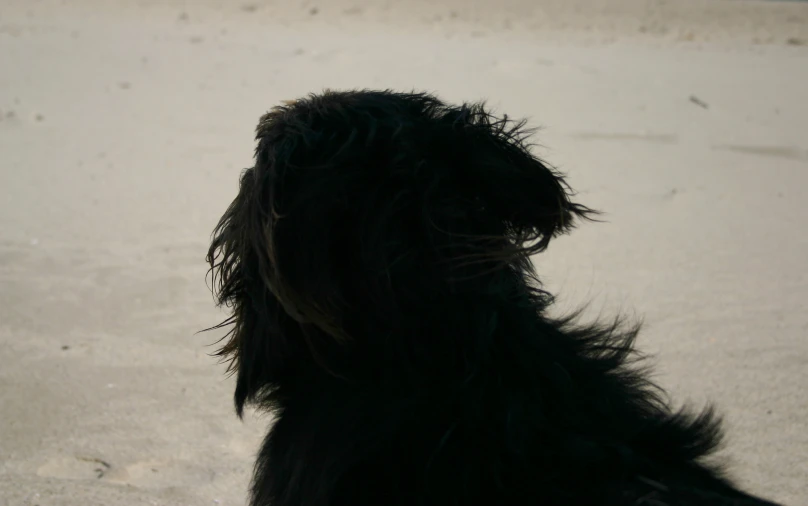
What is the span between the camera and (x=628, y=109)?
314 inches

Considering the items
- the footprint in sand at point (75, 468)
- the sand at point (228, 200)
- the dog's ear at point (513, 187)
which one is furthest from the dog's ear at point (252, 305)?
the footprint in sand at point (75, 468)

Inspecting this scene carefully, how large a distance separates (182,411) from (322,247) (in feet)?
6.25

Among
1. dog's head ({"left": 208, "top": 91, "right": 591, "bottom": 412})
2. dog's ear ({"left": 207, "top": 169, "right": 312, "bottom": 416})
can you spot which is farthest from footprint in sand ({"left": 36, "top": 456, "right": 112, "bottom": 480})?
dog's head ({"left": 208, "top": 91, "right": 591, "bottom": 412})

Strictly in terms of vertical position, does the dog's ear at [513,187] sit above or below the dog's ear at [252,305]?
above

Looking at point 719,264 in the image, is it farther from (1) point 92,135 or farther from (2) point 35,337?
(1) point 92,135

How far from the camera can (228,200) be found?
18.2ft

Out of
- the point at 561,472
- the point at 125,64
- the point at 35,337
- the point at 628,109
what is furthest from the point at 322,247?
the point at 125,64

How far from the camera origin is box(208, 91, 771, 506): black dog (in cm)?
150

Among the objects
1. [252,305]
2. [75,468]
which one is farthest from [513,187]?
[75,468]

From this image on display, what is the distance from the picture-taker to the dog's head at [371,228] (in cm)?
154

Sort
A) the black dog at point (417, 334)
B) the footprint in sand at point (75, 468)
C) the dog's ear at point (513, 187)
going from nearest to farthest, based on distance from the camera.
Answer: the black dog at point (417, 334)
the dog's ear at point (513, 187)
the footprint in sand at point (75, 468)

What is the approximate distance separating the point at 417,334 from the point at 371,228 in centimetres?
22

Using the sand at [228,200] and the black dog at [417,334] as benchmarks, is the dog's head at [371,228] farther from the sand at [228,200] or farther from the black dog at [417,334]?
the sand at [228,200]

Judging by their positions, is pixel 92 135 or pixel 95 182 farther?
pixel 92 135
